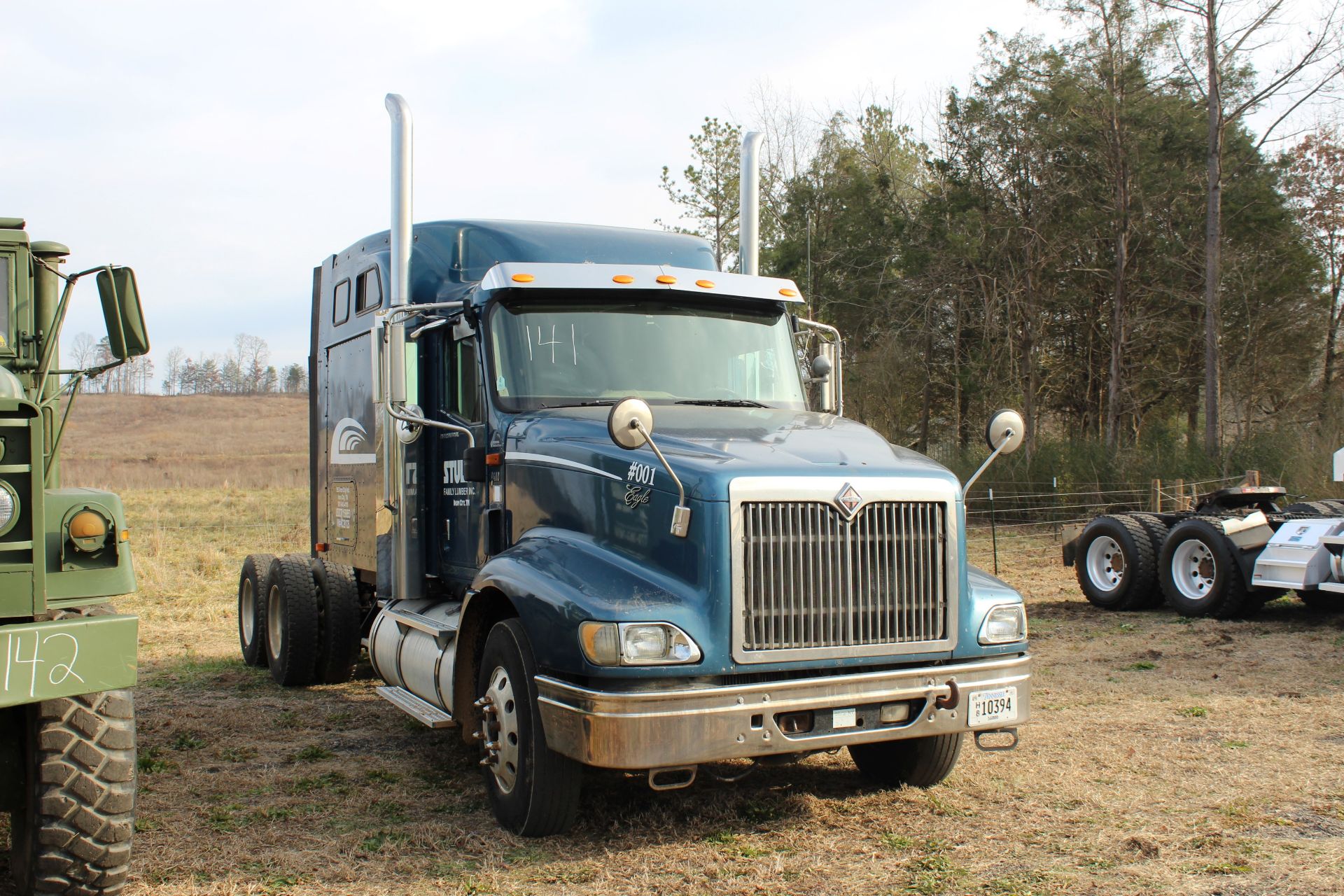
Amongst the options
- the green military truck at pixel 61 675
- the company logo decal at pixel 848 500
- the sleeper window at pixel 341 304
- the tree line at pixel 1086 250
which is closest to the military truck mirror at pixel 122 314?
the green military truck at pixel 61 675

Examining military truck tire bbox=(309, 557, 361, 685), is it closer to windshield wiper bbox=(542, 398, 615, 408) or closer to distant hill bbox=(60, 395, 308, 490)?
windshield wiper bbox=(542, 398, 615, 408)

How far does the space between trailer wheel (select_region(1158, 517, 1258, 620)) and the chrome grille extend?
A: 278 inches

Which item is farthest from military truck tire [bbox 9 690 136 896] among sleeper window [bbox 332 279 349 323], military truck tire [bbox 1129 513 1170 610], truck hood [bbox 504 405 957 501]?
military truck tire [bbox 1129 513 1170 610]

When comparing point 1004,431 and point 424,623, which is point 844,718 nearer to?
point 1004,431

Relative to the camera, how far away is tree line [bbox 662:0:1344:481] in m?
26.7

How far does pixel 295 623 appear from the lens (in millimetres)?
Result: 8398

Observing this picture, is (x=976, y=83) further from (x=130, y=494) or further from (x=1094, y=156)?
(x=130, y=494)

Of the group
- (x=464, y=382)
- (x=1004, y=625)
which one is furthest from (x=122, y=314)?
(x=1004, y=625)

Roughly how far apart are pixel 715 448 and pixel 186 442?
78.9 m

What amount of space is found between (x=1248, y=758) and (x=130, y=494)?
34.4 m

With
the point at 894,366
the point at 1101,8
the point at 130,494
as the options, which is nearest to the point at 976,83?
the point at 1101,8

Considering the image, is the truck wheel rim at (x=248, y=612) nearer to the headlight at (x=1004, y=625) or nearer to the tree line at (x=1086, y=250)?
the headlight at (x=1004, y=625)

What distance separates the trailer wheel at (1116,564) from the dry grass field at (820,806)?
2.14 m

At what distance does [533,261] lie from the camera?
6.51 m
